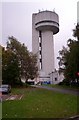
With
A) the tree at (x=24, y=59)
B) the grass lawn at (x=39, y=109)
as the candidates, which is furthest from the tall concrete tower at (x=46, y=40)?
the grass lawn at (x=39, y=109)

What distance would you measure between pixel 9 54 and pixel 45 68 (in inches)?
2827

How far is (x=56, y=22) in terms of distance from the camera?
13662 centimetres

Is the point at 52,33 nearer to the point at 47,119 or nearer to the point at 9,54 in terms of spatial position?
the point at 9,54

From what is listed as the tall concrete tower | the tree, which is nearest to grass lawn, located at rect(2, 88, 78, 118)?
the tree

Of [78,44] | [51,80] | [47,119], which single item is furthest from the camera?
[51,80]

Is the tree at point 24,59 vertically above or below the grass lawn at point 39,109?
above

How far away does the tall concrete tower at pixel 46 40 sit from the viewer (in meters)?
136

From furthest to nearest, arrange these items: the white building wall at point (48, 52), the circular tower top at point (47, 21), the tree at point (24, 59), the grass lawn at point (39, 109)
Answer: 1. the circular tower top at point (47, 21)
2. the white building wall at point (48, 52)
3. the tree at point (24, 59)
4. the grass lawn at point (39, 109)

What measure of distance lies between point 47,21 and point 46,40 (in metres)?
9.26

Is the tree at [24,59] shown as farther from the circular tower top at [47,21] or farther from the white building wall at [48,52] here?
the circular tower top at [47,21]

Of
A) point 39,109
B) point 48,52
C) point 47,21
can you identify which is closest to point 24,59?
point 39,109

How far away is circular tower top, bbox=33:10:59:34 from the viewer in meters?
136

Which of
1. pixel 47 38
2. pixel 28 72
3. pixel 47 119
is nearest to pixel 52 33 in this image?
pixel 47 38

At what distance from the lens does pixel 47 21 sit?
136 metres
